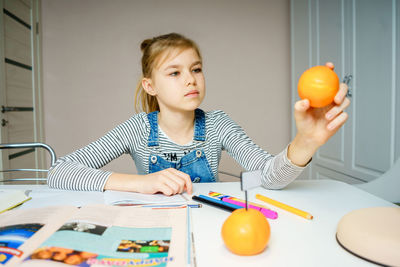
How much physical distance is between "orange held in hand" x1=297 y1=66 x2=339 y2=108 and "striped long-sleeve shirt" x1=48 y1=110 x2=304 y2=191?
26 cm

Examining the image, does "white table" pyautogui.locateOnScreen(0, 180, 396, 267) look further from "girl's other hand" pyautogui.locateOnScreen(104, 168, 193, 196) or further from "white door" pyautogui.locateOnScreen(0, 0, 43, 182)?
"white door" pyautogui.locateOnScreen(0, 0, 43, 182)

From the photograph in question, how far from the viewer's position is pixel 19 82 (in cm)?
232

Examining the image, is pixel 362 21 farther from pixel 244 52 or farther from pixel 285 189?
pixel 285 189

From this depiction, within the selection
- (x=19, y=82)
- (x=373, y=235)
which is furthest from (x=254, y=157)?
(x=19, y=82)

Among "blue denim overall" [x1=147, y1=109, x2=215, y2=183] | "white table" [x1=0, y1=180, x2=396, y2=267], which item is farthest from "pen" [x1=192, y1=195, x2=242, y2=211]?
"blue denim overall" [x1=147, y1=109, x2=215, y2=183]

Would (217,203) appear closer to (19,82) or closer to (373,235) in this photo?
(373,235)

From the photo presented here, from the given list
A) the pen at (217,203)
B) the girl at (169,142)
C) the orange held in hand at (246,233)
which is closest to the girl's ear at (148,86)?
the girl at (169,142)

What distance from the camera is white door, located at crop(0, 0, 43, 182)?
212cm

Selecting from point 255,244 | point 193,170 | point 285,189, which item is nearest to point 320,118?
point 285,189

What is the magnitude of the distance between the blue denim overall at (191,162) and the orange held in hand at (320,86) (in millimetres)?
625

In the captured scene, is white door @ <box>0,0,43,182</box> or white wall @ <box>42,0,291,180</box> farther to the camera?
white wall @ <box>42,0,291,180</box>

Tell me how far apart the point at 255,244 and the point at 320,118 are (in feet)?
1.21

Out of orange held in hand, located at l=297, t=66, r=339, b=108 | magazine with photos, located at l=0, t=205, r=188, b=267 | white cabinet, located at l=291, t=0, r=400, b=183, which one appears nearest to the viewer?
magazine with photos, located at l=0, t=205, r=188, b=267

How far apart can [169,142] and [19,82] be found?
178 cm
